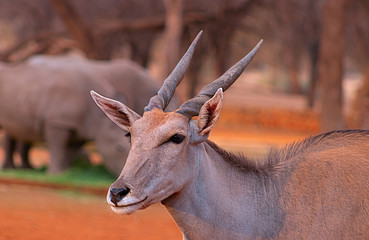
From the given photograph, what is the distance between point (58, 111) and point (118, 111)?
770cm

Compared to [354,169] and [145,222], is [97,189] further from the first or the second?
[354,169]

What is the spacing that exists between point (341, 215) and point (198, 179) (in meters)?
0.96

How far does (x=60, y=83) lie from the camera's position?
12.4 metres

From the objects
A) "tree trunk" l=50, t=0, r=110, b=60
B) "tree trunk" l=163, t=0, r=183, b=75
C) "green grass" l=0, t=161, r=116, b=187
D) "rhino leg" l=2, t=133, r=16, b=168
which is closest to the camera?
"green grass" l=0, t=161, r=116, b=187

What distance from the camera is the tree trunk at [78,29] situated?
18134 millimetres

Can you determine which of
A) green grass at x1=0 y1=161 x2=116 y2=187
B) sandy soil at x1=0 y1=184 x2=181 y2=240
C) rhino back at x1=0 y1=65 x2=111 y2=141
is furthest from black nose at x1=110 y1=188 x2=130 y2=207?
rhino back at x1=0 y1=65 x2=111 y2=141

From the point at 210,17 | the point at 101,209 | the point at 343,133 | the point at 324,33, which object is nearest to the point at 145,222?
the point at 101,209

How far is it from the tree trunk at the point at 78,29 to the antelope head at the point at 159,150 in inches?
555

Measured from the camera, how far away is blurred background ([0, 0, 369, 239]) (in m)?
9.41

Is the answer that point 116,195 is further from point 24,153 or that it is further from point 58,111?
point 24,153

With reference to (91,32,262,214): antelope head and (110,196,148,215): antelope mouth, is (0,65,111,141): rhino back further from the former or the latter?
(110,196,148,215): antelope mouth

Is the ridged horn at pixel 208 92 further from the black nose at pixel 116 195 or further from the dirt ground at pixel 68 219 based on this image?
the dirt ground at pixel 68 219

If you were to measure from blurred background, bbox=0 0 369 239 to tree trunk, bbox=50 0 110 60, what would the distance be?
3 centimetres

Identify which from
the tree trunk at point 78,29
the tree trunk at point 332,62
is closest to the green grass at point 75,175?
the tree trunk at point 332,62
